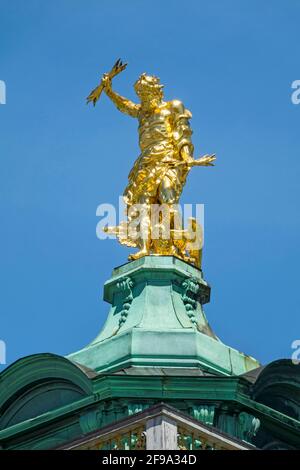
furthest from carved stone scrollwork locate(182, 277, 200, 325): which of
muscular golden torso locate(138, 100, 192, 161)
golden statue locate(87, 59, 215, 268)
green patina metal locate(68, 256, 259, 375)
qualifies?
muscular golden torso locate(138, 100, 192, 161)

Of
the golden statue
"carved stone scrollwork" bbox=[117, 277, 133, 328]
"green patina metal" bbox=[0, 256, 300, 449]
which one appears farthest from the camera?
the golden statue

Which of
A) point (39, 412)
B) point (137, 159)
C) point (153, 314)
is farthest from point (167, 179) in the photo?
point (39, 412)

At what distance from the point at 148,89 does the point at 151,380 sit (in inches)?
300

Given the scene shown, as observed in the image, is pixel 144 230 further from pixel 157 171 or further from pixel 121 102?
pixel 121 102

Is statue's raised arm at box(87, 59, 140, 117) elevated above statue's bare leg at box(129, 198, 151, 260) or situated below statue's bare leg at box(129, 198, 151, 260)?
above

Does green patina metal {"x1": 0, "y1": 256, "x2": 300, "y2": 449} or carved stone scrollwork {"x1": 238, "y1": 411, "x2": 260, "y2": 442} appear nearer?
green patina metal {"x1": 0, "y1": 256, "x2": 300, "y2": 449}

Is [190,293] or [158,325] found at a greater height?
[190,293]

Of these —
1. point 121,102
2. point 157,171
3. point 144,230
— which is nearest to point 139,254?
point 144,230

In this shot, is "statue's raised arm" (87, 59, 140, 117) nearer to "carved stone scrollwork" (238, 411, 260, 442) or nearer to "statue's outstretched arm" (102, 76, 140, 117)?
"statue's outstretched arm" (102, 76, 140, 117)

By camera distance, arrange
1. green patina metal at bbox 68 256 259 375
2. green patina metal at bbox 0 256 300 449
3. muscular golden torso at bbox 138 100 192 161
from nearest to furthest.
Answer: green patina metal at bbox 0 256 300 449 → green patina metal at bbox 68 256 259 375 → muscular golden torso at bbox 138 100 192 161

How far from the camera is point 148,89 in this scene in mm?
35156

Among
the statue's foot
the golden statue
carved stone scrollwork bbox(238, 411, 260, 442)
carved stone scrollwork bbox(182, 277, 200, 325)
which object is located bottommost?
carved stone scrollwork bbox(238, 411, 260, 442)

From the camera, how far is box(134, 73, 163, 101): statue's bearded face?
35.2 meters
